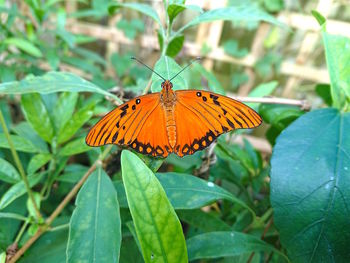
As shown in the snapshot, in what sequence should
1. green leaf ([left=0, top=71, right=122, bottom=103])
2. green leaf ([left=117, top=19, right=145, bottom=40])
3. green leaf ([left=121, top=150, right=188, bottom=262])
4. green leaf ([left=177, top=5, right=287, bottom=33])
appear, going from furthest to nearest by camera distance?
green leaf ([left=117, top=19, right=145, bottom=40]) → green leaf ([left=177, top=5, right=287, bottom=33]) → green leaf ([left=0, top=71, right=122, bottom=103]) → green leaf ([left=121, top=150, right=188, bottom=262])

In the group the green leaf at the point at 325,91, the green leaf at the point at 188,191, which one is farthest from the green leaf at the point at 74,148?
the green leaf at the point at 325,91

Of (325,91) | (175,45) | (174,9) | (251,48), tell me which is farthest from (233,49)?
(174,9)

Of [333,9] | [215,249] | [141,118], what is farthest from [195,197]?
[333,9]

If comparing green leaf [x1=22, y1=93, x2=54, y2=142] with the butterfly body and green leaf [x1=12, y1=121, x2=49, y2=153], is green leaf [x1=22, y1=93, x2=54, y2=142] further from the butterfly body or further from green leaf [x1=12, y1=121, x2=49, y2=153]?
the butterfly body

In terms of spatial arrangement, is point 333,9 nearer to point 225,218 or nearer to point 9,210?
point 225,218

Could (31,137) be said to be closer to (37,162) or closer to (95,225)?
(37,162)

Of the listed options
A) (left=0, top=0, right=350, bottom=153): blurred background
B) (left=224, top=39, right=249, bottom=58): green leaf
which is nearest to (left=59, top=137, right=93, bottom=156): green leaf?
(left=0, top=0, right=350, bottom=153): blurred background

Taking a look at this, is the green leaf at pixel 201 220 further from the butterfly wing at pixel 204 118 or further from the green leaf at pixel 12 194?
the green leaf at pixel 12 194
